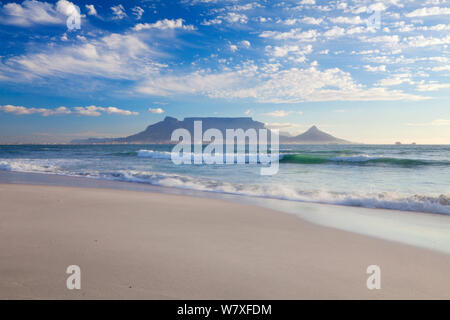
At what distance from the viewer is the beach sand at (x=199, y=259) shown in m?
2.27

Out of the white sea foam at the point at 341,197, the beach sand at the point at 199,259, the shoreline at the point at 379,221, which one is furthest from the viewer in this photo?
the white sea foam at the point at 341,197

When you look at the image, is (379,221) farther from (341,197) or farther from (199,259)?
(199,259)

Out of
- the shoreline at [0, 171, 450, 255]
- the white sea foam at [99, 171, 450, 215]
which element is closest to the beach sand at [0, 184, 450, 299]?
the shoreline at [0, 171, 450, 255]

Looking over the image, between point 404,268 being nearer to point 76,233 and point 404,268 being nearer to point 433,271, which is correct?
point 433,271

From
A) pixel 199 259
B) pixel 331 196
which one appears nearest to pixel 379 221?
pixel 331 196

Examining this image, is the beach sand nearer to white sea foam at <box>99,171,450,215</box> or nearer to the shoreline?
the shoreline

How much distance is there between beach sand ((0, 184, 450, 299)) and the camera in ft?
7.43

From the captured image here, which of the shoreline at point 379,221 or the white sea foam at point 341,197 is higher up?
the white sea foam at point 341,197

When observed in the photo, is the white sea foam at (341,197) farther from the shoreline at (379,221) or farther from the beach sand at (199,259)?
the beach sand at (199,259)

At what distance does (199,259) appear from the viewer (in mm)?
2887

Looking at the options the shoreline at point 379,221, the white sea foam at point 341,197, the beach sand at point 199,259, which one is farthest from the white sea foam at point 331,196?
the beach sand at point 199,259

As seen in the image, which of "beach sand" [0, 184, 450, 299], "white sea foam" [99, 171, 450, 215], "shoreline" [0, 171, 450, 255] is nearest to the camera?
"beach sand" [0, 184, 450, 299]
